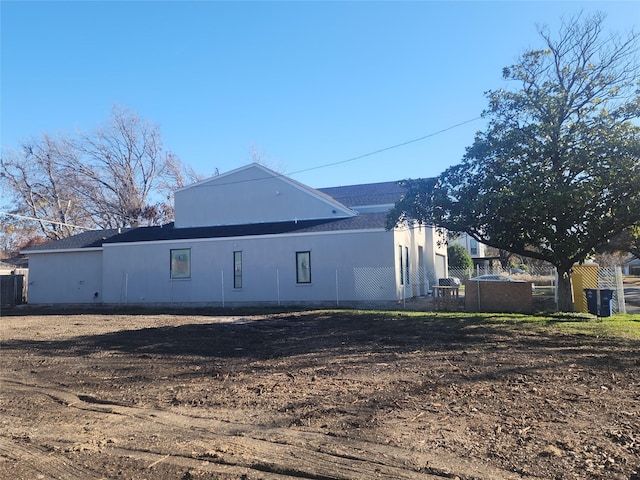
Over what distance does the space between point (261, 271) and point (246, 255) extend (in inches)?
40.4

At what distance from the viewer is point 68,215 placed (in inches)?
1673

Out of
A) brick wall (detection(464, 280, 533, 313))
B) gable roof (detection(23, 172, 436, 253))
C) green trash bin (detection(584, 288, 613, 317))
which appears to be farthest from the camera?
gable roof (detection(23, 172, 436, 253))

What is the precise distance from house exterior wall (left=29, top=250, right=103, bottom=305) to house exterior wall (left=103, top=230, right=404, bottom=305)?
1.23m

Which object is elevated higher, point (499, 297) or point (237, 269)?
point (237, 269)

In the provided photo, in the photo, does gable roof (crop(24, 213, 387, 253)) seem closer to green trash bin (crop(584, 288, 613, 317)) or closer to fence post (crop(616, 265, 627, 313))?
green trash bin (crop(584, 288, 613, 317))

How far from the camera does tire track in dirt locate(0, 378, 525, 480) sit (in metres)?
3.84

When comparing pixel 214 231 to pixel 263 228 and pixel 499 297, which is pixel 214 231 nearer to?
pixel 263 228

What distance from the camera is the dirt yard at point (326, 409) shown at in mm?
4035

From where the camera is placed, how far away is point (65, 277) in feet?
83.1

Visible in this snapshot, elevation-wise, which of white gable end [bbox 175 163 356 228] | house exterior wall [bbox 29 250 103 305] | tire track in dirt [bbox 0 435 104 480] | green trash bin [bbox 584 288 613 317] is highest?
white gable end [bbox 175 163 356 228]

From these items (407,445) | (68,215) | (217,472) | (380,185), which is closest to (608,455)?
(407,445)

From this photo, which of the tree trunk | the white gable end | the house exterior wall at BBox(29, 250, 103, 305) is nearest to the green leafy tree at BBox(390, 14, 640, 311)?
the tree trunk

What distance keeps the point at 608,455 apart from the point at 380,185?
92.8 feet

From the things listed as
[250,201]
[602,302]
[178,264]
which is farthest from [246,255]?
[602,302]
